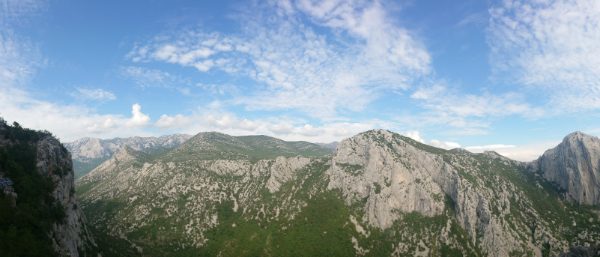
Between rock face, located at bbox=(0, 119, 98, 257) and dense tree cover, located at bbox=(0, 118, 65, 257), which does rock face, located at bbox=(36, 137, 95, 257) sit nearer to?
rock face, located at bbox=(0, 119, 98, 257)

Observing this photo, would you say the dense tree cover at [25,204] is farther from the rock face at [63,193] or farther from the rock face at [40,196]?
the rock face at [63,193]

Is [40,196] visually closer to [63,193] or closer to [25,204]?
[25,204]

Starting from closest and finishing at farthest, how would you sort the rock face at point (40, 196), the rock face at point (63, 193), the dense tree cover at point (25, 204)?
the dense tree cover at point (25, 204) → the rock face at point (40, 196) → the rock face at point (63, 193)

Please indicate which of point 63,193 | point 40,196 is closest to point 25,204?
point 40,196

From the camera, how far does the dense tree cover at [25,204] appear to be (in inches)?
3379

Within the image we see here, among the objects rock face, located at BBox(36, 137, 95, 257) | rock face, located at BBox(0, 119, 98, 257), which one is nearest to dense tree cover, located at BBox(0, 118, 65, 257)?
rock face, located at BBox(0, 119, 98, 257)

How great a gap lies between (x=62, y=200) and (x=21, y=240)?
6429 cm

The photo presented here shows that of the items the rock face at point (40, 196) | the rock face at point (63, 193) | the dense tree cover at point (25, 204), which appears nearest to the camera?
the dense tree cover at point (25, 204)

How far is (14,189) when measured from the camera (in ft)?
367

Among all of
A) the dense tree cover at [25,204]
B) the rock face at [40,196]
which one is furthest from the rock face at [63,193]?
the dense tree cover at [25,204]

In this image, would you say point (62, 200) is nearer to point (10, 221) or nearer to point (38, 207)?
point (38, 207)

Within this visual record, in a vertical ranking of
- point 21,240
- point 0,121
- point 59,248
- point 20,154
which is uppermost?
point 0,121

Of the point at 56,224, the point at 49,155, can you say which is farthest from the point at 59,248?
the point at 49,155

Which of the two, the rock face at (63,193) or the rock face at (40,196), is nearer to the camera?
the rock face at (40,196)
